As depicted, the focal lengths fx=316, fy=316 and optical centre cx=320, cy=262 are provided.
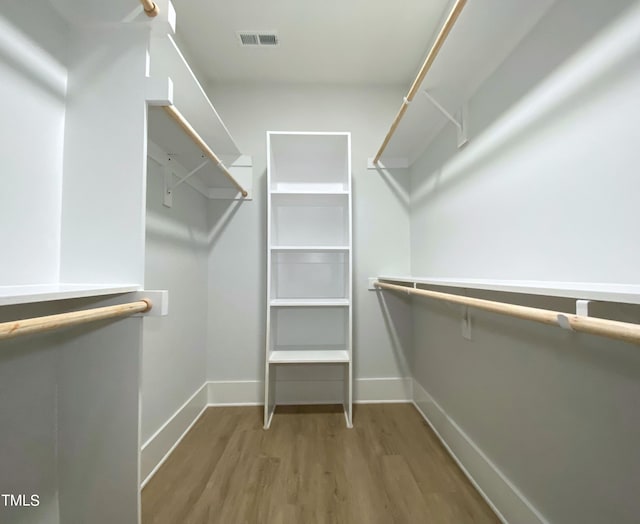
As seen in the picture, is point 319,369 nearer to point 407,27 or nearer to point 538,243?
point 538,243

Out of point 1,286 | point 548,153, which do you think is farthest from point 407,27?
point 1,286

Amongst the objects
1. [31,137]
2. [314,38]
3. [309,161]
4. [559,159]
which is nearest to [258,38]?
[314,38]

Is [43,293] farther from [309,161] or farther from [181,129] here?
[309,161]

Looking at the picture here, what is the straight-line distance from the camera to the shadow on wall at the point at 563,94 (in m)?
0.76

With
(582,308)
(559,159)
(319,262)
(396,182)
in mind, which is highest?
(396,182)

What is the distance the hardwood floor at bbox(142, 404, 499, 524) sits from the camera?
4.10 ft

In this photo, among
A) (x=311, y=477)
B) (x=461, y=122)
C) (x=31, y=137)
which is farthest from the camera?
(x=461, y=122)

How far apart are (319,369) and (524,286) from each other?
178 centimetres

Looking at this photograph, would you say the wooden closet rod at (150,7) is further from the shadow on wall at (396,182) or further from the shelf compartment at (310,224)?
the shadow on wall at (396,182)

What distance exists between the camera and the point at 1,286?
2.55 ft

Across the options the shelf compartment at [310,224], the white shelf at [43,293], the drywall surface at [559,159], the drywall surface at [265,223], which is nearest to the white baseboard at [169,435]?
the drywall surface at [265,223]

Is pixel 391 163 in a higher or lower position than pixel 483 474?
higher

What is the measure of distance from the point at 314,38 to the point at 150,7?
1.26m

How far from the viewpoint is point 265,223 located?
2.36 m
